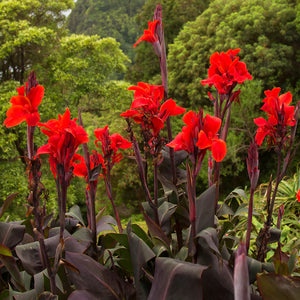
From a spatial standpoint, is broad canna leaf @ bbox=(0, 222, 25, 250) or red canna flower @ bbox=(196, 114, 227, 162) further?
broad canna leaf @ bbox=(0, 222, 25, 250)

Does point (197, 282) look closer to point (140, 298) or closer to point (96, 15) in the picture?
point (140, 298)

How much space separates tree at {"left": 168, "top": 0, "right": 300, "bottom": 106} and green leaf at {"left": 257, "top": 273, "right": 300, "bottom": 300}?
8087 millimetres

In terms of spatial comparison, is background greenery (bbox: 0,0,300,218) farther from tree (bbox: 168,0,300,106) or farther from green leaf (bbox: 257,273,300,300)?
green leaf (bbox: 257,273,300,300)

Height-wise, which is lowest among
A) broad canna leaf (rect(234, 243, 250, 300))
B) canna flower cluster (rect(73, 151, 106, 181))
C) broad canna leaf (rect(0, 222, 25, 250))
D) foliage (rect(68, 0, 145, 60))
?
broad canna leaf (rect(0, 222, 25, 250))

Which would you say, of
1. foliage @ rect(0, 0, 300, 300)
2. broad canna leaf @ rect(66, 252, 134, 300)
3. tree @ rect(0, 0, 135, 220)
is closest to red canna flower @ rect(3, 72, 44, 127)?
foliage @ rect(0, 0, 300, 300)

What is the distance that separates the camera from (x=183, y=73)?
9484 millimetres

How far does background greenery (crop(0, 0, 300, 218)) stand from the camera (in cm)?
777

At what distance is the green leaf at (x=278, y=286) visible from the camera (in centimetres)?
53

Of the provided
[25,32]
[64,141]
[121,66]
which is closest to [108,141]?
[64,141]

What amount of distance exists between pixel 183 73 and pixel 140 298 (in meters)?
9.31

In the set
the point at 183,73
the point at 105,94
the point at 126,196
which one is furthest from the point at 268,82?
the point at 126,196

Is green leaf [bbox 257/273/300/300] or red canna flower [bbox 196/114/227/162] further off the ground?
red canna flower [bbox 196/114/227/162]

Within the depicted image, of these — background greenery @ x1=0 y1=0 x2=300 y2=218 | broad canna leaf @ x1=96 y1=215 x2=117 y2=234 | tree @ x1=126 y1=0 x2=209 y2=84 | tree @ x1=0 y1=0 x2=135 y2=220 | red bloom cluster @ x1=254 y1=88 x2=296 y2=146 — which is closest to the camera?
red bloom cluster @ x1=254 y1=88 x2=296 y2=146

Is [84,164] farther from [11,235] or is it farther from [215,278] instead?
[215,278]
